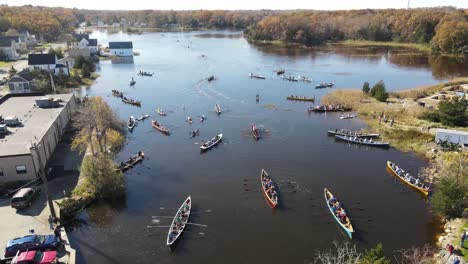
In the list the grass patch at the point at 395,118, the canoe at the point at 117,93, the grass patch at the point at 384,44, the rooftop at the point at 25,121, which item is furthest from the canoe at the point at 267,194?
the grass patch at the point at 384,44

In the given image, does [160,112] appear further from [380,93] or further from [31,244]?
[380,93]

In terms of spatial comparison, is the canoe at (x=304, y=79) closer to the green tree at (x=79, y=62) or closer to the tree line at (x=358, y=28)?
the green tree at (x=79, y=62)

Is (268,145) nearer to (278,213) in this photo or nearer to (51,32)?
(278,213)

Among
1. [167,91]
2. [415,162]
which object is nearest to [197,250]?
[415,162]

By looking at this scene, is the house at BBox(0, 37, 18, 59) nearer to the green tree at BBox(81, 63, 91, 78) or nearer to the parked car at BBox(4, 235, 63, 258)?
the green tree at BBox(81, 63, 91, 78)

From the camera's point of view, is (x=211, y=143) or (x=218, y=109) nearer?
(x=211, y=143)

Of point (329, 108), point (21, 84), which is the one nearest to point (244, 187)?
point (329, 108)
